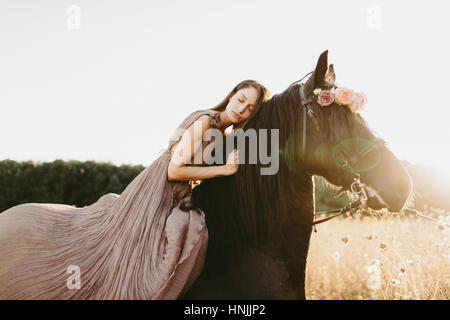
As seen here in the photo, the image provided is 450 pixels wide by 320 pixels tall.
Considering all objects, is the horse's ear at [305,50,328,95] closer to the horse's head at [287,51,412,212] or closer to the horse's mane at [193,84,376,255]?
the horse's head at [287,51,412,212]

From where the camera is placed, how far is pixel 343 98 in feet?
6.59

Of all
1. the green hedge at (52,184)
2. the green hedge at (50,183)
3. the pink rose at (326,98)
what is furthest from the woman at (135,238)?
the green hedge at (50,183)

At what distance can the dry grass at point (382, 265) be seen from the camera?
3607 millimetres

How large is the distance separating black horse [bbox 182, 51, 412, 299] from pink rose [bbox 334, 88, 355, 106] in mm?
52

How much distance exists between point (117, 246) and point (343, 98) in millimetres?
1777

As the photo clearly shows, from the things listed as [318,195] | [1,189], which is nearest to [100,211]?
[318,195]

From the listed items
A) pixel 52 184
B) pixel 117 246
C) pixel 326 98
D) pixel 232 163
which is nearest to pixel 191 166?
pixel 232 163

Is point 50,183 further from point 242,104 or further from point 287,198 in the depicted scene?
point 287,198

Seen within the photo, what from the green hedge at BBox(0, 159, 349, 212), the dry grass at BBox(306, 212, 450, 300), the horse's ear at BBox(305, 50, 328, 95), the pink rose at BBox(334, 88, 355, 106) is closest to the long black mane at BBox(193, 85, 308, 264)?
the horse's ear at BBox(305, 50, 328, 95)

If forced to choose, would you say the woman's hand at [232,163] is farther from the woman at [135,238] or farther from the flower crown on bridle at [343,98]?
the flower crown on bridle at [343,98]

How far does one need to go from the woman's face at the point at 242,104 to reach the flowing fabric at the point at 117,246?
11cm

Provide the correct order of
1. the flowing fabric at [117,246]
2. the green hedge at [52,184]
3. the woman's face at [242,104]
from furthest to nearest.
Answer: the green hedge at [52,184] < the woman's face at [242,104] < the flowing fabric at [117,246]

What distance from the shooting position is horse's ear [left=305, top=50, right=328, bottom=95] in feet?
6.63
